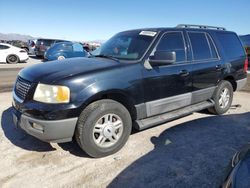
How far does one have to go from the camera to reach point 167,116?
14.9ft

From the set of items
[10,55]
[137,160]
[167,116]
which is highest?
[167,116]

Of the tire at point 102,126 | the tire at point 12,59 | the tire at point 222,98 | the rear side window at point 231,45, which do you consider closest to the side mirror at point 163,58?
the tire at point 102,126

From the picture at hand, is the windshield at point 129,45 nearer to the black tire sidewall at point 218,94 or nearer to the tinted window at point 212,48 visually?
the tinted window at point 212,48

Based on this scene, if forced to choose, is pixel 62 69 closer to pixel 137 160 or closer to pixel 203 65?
pixel 137 160

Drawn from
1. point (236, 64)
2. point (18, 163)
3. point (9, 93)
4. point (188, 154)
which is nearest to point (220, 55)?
point (236, 64)

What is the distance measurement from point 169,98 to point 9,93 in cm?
532

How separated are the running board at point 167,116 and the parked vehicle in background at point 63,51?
1250 cm

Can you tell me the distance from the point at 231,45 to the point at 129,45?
288 centimetres

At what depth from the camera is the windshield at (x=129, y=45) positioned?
431 cm

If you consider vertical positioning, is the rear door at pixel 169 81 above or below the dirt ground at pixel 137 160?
above

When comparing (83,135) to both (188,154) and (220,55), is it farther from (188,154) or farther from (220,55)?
(220,55)

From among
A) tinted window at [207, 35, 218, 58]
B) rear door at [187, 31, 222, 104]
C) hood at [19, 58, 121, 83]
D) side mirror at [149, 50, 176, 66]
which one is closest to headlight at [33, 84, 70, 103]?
hood at [19, 58, 121, 83]

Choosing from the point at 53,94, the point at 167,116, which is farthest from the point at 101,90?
the point at 167,116

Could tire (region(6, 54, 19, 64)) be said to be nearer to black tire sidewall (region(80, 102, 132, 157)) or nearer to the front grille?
the front grille
